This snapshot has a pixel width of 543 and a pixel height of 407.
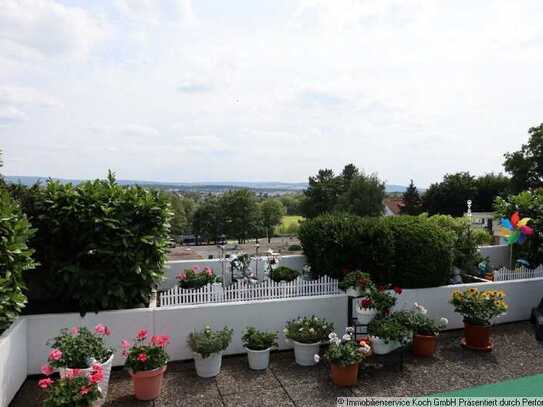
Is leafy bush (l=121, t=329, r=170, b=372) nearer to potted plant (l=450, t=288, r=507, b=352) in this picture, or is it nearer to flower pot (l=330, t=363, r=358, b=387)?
flower pot (l=330, t=363, r=358, b=387)

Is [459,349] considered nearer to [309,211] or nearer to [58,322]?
[58,322]

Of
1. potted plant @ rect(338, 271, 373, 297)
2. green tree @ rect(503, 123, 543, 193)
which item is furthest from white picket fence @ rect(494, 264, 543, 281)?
green tree @ rect(503, 123, 543, 193)

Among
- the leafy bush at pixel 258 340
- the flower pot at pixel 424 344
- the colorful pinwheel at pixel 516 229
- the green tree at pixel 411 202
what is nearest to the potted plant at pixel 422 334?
the flower pot at pixel 424 344

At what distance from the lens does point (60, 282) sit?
6.35 meters

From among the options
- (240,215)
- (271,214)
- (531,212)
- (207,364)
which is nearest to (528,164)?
(531,212)

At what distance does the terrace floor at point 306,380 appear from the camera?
5.35m

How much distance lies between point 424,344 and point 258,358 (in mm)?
2777

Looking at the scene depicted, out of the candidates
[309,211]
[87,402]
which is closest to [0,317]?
[87,402]

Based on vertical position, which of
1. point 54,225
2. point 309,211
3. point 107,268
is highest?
point 54,225

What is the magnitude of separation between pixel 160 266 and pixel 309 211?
59.9 metres

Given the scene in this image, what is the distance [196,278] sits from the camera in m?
8.93

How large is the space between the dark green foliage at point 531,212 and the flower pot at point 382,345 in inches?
193

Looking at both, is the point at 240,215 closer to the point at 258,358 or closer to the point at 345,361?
the point at 258,358

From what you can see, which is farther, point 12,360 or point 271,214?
point 271,214
